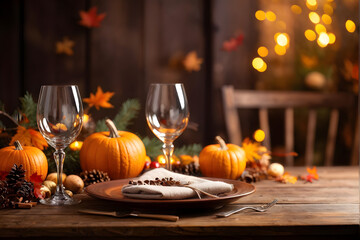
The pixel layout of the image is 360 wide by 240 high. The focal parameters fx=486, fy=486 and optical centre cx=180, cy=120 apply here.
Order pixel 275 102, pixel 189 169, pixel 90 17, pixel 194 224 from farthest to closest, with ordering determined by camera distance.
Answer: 1. pixel 90 17
2. pixel 275 102
3. pixel 189 169
4. pixel 194 224

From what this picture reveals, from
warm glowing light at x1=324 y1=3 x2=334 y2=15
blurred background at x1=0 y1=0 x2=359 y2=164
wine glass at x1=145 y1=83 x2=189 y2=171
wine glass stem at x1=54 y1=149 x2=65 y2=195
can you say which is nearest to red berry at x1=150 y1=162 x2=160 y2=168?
wine glass at x1=145 y1=83 x2=189 y2=171

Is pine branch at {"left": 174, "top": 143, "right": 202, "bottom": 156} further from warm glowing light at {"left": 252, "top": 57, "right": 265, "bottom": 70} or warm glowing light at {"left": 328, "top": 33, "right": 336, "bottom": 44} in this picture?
warm glowing light at {"left": 328, "top": 33, "right": 336, "bottom": 44}

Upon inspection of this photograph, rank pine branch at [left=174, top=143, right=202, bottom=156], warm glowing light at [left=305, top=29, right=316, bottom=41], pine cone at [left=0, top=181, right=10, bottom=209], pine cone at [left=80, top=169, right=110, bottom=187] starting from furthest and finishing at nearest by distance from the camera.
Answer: warm glowing light at [left=305, top=29, right=316, bottom=41] < pine branch at [left=174, top=143, right=202, bottom=156] < pine cone at [left=80, top=169, right=110, bottom=187] < pine cone at [left=0, top=181, right=10, bottom=209]

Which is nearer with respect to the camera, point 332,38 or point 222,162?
point 222,162

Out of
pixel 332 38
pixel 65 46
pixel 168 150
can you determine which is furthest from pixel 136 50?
pixel 168 150

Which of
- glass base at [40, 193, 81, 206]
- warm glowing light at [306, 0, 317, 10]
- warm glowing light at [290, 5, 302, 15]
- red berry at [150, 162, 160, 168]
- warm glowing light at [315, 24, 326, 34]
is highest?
warm glowing light at [306, 0, 317, 10]

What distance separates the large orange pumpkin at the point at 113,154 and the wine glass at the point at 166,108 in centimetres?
19

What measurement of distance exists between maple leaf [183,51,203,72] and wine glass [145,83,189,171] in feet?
5.68

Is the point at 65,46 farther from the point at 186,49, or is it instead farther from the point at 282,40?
the point at 282,40

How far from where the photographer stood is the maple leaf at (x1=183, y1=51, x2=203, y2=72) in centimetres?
285

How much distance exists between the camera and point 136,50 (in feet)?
9.36

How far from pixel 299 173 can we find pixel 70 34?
1.77 m

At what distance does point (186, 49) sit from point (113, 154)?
166 centimetres

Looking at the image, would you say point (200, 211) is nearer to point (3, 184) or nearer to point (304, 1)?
point (3, 184)
